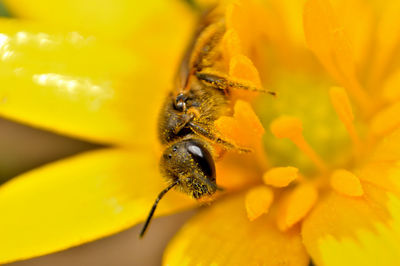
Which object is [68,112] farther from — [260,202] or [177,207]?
[260,202]

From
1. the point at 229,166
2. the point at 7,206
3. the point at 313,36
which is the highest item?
the point at 313,36

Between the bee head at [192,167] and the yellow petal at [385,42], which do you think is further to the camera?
the yellow petal at [385,42]

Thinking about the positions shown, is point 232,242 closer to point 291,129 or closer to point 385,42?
point 291,129

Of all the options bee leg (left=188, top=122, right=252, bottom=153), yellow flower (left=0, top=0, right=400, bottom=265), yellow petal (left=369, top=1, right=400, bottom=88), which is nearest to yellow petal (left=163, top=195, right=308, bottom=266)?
yellow flower (left=0, top=0, right=400, bottom=265)

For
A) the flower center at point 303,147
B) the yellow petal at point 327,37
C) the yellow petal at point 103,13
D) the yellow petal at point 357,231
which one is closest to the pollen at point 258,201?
the flower center at point 303,147

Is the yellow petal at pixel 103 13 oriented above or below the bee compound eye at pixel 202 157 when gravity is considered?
below

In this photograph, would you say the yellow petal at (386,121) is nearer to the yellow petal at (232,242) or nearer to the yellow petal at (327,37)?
the yellow petal at (327,37)

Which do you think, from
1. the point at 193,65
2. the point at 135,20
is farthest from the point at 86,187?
the point at 135,20
